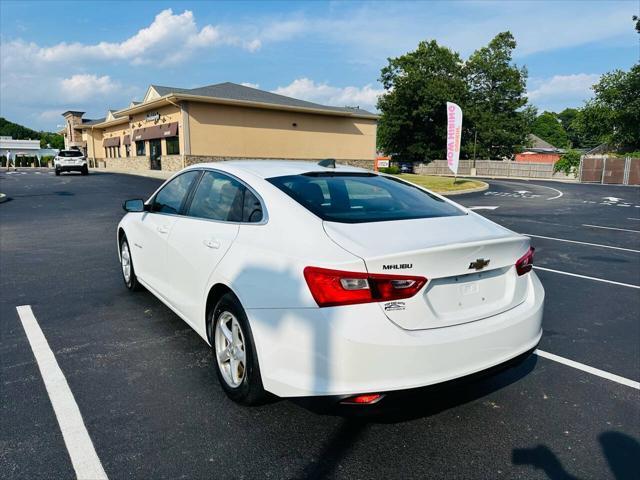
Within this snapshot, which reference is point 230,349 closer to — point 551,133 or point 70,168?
point 70,168

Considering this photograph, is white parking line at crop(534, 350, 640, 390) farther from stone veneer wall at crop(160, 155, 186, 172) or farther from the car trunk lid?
stone veneer wall at crop(160, 155, 186, 172)

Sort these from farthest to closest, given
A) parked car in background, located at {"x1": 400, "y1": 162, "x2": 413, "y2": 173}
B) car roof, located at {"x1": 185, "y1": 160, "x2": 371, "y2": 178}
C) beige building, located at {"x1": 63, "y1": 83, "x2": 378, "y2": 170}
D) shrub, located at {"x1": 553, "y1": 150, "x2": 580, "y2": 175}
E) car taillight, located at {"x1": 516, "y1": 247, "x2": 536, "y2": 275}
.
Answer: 1. parked car in background, located at {"x1": 400, "y1": 162, "x2": 413, "y2": 173}
2. shrub, located at {"x1": 553, "y1": 150, "x2": 580, "y2": 175}
3. beige building, located at {"x1": 63, "y1": 83, "x2": 378, "y2": 170}
4. car roof, located at {"x1": 185, "y1": 160, "x2": 371, "y2": 178}
5. car taillight, located at {"x1": 516, "y1": 247, "x2": 536, "y2": 275}

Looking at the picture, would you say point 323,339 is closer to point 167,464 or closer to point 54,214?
point 167,464

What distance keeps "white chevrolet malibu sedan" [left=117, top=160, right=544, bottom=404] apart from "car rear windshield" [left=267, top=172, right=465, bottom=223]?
0.01 metres

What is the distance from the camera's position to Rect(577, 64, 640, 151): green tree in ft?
163

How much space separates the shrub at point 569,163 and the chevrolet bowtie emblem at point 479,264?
147 feet

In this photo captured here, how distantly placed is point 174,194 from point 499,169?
167 ft

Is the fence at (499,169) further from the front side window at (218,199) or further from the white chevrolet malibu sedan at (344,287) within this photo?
the front side window at (218,199)

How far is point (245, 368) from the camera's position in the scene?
114 inches

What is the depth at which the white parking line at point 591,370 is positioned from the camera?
3559 millimetres

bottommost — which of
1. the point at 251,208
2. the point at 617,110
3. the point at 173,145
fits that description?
the point at 251,208

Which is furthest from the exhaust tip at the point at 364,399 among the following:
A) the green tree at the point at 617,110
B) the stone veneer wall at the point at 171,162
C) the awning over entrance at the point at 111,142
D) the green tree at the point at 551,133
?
the green tree at the point at 551,133

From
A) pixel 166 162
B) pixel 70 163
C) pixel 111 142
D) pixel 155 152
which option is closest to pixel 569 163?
pixel 166 162

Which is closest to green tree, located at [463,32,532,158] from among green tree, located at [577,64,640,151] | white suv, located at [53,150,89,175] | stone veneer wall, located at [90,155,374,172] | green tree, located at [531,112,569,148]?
green tree, located at [577,64,640,151]
